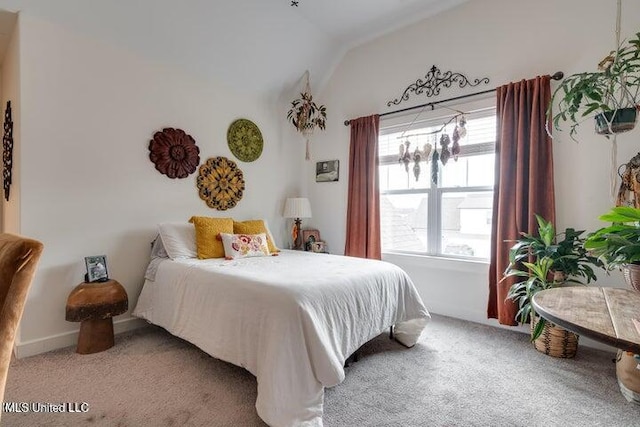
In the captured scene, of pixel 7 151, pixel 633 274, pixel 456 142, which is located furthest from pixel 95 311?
pixel 456 142

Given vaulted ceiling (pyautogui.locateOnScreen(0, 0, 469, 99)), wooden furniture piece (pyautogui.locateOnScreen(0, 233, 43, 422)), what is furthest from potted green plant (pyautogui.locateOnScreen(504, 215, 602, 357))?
wooden furniture piece (pyautogui.locateOnScreen(0, 233, 43, 422))

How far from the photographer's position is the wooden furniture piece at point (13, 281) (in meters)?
0.92

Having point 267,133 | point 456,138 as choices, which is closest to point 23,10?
point 267,133

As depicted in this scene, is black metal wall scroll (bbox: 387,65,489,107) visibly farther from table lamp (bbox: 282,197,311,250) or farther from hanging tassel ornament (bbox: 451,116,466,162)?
table lamp (bbox: 282,197,311,250)

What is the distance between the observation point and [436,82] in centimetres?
328

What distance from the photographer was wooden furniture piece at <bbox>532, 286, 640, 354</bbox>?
0.86 meters

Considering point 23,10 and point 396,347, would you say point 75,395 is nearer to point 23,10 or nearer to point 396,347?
point 396,347

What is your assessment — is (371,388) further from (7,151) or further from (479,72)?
(7,151)

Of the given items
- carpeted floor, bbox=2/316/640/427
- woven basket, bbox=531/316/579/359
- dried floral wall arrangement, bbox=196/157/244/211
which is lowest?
carpeted floor, bbox=2/316/640/427

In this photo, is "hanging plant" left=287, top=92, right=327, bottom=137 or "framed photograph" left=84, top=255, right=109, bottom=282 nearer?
"framed photograph" left=84, top=255, right=109, bottom=282

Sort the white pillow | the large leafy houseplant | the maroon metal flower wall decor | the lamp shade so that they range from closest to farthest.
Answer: the large leafy houseplant, the white pillow, the maroon metal flower wall decor, the lamp shade

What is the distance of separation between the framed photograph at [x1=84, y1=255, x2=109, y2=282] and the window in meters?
2.81

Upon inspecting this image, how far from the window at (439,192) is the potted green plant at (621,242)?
5.97ft

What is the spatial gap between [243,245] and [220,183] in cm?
96
